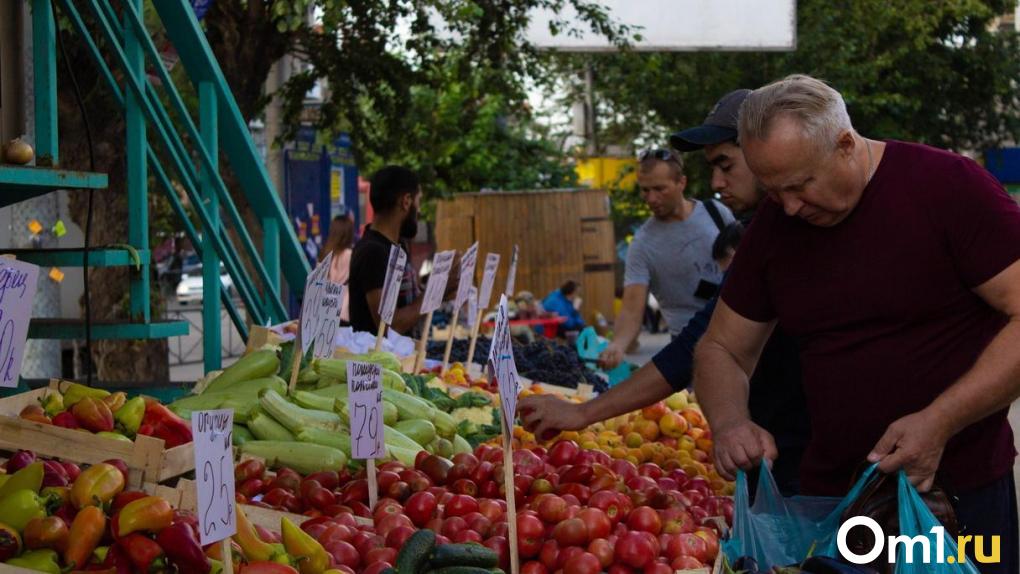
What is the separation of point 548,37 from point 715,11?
1964 millimetres

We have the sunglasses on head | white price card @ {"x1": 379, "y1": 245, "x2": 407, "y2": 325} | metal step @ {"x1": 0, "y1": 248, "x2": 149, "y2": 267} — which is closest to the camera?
metal step @ {"x1": 0, "y1": 248, "x2": 149, "y2": 267}

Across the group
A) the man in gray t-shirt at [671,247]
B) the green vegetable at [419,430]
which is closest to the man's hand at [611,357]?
the man in gray t-shirt at [671,247]

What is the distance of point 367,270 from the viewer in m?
6.30

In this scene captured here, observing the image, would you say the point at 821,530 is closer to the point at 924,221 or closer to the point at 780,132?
the point at 924,221

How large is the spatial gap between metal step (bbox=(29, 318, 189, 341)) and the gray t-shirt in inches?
103

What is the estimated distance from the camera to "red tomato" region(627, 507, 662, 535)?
3.54 meters

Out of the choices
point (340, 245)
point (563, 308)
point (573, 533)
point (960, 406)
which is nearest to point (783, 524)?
point (960, 406)

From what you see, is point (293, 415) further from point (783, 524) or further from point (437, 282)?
point (783, 524)

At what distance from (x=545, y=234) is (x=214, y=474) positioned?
16.9 metres

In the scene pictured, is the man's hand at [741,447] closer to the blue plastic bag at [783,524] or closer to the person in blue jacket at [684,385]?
the blue plastic bag at [783,524]

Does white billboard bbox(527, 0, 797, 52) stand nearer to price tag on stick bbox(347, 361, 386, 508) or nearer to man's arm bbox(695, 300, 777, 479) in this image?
price tag on stick bbox(347, 361, 386, 508)

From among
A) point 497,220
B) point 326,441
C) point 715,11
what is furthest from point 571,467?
point 497,220

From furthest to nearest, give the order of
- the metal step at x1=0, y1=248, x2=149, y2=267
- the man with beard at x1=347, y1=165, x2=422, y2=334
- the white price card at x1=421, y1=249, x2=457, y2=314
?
1. the man with beard at x1=347, y1=165, x2=422, y2=334
2. the white price card at x1=421, y1=249, x2=457, y2=314
3. the metal step at x1=0, y1=248, x2=149, y2=267

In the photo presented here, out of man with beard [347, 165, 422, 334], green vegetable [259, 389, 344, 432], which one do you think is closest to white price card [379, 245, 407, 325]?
man with beard [347, 165, 422, 334]
